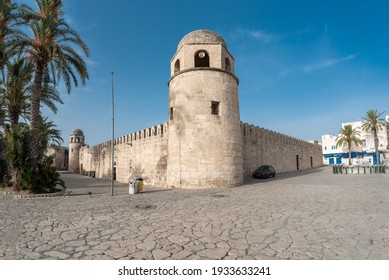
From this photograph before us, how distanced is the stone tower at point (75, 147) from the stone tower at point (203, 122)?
121 ft

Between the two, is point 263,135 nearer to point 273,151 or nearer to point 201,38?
point 273,151

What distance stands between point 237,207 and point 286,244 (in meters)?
3.43

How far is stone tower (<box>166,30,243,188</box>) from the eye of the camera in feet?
43.4

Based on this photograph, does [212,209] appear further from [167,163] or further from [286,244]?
[167,163]

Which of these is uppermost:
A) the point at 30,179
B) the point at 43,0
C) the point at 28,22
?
the point at 43,0

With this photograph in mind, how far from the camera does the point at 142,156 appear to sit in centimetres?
1808

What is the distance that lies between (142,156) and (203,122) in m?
7.47

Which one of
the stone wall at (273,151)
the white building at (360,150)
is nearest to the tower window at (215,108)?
the stone wall at (273,151)

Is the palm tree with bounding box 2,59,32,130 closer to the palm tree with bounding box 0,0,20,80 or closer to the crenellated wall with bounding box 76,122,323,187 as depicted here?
the palm tree with bounding box 0,0,20,80

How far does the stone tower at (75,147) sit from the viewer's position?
43.2 meters

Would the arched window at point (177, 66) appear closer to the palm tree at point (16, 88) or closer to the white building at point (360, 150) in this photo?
the palm tree at point (16, 88)


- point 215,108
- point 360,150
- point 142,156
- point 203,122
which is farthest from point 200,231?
point 360,150
